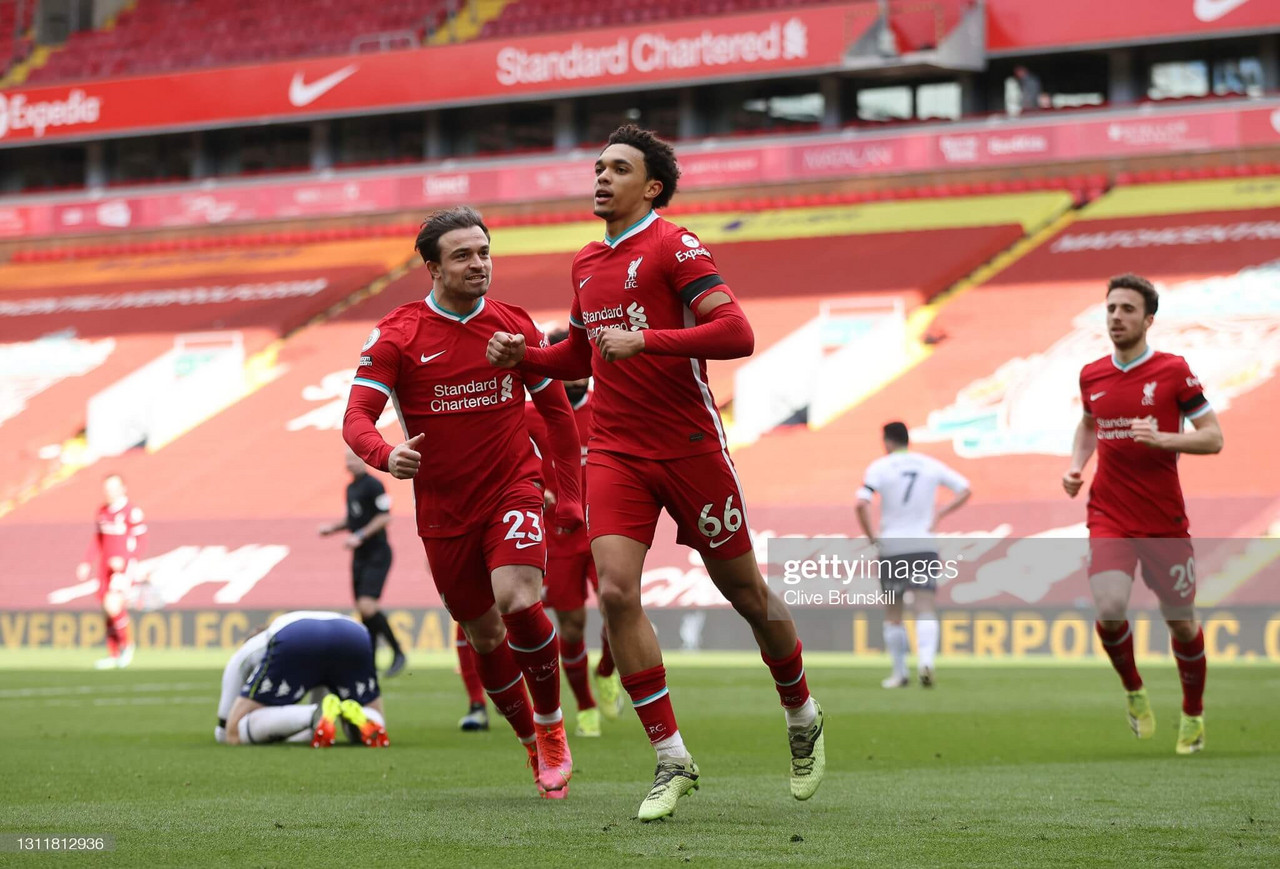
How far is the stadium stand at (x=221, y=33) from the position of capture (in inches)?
1388

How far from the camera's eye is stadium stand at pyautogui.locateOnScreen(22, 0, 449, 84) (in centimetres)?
3525

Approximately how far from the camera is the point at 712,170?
30.6 m

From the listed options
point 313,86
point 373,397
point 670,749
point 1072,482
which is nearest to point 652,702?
point 670,749

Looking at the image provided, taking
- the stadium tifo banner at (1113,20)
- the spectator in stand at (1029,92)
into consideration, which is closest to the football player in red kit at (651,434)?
the stadium tifo banner at (1113,20)

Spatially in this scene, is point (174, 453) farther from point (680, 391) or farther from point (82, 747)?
point (680, 391)

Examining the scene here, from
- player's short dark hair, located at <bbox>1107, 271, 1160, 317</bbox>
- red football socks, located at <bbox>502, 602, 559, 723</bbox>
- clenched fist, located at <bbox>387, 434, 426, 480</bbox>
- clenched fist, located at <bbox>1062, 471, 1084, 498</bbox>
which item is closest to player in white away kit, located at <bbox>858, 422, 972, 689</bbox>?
clenched fist, located at <bbox>1062, 471, 1084, 498</bbox>

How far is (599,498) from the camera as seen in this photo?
6.28m

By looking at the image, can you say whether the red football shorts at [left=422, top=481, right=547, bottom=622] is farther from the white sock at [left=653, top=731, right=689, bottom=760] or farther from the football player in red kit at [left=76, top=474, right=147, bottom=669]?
the football player in red kit at [left=76, top=474, right=147, bottom=669]

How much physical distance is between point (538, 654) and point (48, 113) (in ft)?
107

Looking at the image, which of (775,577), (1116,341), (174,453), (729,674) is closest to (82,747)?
(775,577)

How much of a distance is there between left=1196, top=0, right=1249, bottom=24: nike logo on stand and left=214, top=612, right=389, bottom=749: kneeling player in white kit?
22578 mm

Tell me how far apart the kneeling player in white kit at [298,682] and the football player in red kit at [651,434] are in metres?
3.55

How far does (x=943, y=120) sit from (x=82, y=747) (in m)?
23.0

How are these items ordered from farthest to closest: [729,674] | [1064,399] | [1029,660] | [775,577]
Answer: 1. [1064,399]
2. [1029,660]
3. [729,674]
4. [775,577]
